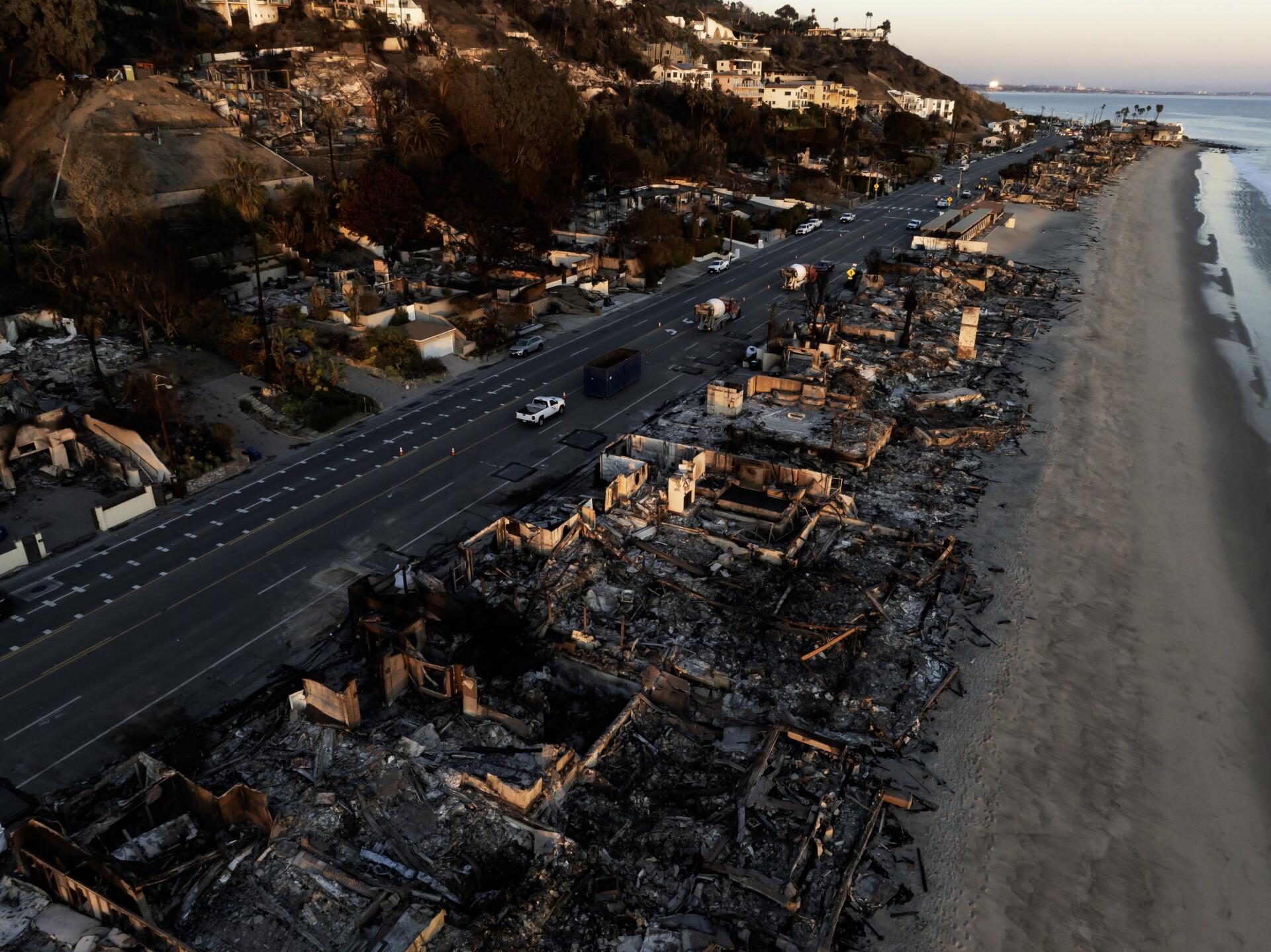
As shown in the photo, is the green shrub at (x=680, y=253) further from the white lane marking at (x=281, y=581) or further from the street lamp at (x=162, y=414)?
the white lane marking at (x=281, y=581)

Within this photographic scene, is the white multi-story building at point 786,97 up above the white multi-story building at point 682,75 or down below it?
below

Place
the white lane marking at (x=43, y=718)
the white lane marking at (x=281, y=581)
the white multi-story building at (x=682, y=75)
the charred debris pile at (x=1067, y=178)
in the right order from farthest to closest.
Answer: the white multi-story building at (x=682, y=75), the charred debris pile at (x=1067, y=178), the white lane marking at (x=281, y=581), the white lane marking at (x=43, y=718)

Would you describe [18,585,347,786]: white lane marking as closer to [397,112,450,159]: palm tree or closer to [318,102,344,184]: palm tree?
[397,112,450,159]: palm tree

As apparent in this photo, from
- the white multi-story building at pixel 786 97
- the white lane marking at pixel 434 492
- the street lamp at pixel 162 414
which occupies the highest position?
the white multi-story building at pixel 786 97

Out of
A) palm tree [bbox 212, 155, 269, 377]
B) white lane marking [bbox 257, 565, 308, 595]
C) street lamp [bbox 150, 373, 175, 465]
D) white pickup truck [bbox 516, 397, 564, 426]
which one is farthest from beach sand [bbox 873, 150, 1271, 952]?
palm tree [bbox 212, 155, 269, 377]

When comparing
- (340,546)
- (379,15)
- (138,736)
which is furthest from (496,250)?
(379,15)

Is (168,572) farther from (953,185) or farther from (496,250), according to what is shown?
(953,185)

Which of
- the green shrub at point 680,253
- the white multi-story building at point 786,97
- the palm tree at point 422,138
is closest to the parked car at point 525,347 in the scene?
the green shrub at point 680,253
